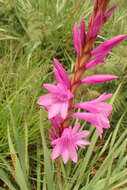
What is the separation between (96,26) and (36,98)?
1559 millimetres

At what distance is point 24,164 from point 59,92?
0.65 m

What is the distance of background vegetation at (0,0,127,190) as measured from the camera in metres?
1.69

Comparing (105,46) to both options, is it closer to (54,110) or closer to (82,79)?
(82,79)

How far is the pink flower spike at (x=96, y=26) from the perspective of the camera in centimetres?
104

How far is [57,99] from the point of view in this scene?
1.15 m

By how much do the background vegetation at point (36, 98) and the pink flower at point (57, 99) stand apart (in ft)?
1.01

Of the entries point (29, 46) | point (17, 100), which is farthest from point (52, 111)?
point (29, 46)

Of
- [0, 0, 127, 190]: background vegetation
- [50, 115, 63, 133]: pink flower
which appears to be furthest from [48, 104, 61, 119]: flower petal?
[0, 0, 127, 190]: background vegetation

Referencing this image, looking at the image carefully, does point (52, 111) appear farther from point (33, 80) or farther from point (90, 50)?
point (33, 80)

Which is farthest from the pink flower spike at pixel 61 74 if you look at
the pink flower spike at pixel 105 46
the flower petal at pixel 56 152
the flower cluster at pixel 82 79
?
the flower petal at pixel 56 152

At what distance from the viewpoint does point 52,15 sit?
12.5ft

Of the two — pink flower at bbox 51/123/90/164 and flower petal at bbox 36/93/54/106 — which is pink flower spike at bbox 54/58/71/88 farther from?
pink flower at bbox 51/123/90/164

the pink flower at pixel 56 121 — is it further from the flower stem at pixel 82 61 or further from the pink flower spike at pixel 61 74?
the pink flower spike at pixel 61 74

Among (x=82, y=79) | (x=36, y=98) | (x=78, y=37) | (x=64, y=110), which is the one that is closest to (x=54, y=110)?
(x=64, y=110)
